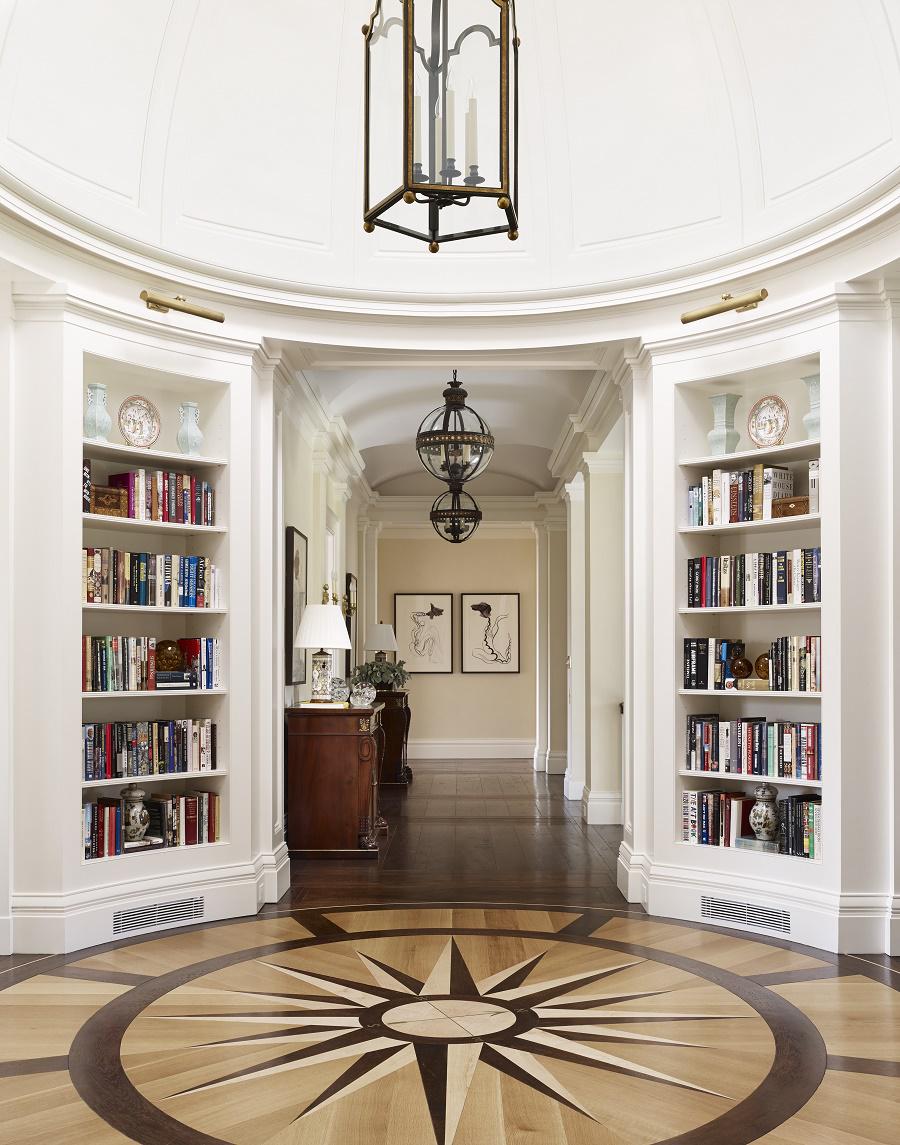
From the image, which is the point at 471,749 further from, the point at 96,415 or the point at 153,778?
the point at 96,415

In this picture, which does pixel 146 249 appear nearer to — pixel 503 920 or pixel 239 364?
Result: pixel 239 364

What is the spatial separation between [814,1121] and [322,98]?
4.75m

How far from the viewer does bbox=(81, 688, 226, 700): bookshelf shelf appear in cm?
465

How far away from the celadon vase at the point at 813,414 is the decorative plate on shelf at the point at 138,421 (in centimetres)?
311

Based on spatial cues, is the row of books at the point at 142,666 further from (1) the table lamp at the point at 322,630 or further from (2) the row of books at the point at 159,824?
(1) the table lamp at the point at 322,630

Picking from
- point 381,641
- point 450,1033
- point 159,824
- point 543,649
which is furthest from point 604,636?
point 450,1033

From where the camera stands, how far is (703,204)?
5043mm

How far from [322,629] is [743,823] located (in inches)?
107

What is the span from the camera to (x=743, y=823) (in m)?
5.07

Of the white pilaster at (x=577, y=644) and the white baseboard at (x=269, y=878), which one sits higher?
the white pilaster at (x=577, y=644)

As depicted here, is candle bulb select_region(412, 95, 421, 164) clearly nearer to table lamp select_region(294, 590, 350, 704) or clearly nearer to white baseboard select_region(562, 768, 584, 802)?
table lamp select_region(294, 590, 350, 704)

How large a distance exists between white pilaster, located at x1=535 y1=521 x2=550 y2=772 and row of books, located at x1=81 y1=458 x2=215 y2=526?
254 inches

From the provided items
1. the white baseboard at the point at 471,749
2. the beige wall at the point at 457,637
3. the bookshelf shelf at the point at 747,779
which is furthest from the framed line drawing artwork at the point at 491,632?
the bookshelf shelf at the point at 747,779

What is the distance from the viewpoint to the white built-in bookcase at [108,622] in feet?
14.6
